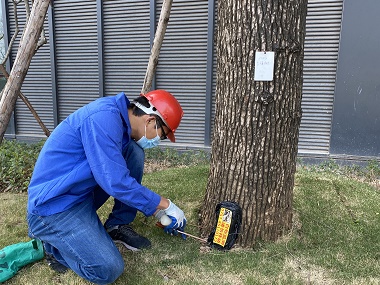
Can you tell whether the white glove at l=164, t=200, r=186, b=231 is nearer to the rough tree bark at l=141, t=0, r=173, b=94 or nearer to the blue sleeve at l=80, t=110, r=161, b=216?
the blue sleeve at l=80, t=110, r=161, b=216

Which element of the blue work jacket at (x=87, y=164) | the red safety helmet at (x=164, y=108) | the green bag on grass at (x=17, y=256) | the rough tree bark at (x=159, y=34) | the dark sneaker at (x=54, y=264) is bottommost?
the dark sneaker at (x=54, y=264)

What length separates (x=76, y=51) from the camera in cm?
731

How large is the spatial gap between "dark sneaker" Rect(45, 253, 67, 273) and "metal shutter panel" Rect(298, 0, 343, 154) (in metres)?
4.79

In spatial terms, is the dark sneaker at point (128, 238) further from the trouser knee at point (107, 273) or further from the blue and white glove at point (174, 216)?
the trouser knee at point (107, 273)

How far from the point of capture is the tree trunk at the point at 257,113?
256 cm

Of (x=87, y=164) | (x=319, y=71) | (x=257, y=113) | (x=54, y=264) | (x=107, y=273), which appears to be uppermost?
(x=319, y=71)

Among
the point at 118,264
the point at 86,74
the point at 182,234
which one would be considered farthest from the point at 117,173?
the point at 86,74

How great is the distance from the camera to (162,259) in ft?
8.87

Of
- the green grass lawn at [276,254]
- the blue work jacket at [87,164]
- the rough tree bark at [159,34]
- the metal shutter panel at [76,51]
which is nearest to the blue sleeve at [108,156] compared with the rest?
the blue work jacket at [87,164]

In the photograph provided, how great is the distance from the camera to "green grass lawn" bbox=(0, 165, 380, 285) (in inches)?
96.6

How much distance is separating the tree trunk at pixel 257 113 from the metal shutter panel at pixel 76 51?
5080 mm

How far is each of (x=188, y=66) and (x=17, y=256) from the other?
4.86m

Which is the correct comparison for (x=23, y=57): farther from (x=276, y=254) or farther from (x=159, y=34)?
(x=276, y=254)

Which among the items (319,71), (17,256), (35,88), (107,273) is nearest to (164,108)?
(107,273)
